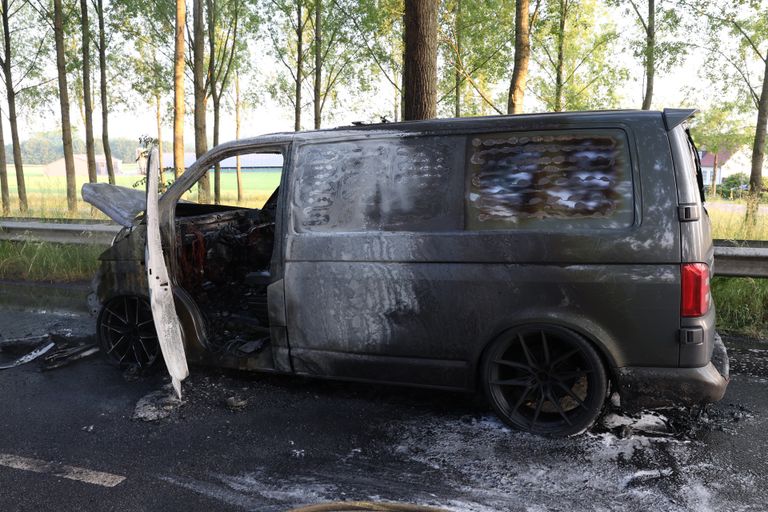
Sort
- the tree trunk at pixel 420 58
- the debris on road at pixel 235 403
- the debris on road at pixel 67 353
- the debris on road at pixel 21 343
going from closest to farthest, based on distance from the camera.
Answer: the debris on road at pixel 235 403, the debris on road at pixel 67 353, the debris on road at pixel 21 343, the tree trunk at pixel 420 58

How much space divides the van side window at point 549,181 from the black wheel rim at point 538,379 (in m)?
0.66

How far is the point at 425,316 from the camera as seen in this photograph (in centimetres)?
329

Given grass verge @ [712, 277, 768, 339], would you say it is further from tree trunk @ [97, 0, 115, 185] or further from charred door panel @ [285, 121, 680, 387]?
tree trunk @ [97, 0, 115, 185]

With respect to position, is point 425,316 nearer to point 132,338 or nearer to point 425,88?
point 132,338

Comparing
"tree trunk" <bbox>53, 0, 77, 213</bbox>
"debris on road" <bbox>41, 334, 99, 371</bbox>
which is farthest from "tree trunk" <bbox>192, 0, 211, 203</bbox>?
"debris on road" <bbox>41, 334, 99, 371</bbox>

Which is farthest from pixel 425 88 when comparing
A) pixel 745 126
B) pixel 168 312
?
pixel 745 126

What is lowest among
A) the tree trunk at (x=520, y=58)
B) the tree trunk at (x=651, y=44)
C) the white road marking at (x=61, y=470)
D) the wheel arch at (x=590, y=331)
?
the white road marking at (x=61, y=470)

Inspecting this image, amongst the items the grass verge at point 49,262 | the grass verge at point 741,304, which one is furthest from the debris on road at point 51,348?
the grass verge at point 741,304

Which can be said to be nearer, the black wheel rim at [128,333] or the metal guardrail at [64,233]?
the black wheel rim at [128,333]

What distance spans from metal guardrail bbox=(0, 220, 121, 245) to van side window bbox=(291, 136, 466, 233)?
470 cm

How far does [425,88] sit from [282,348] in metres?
3.91

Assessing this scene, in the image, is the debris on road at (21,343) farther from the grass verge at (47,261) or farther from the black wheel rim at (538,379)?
the black wheel rim at (538,379)

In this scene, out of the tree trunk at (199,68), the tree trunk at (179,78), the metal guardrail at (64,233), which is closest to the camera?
the metal guardrail at (64,233)

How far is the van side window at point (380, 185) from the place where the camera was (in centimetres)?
325
